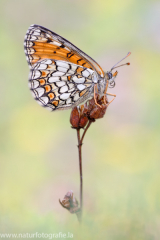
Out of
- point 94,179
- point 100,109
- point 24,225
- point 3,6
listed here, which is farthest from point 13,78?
point 24,225

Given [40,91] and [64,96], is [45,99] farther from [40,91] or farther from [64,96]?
[64,96]

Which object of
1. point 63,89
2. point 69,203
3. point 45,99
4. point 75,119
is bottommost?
point 69,203

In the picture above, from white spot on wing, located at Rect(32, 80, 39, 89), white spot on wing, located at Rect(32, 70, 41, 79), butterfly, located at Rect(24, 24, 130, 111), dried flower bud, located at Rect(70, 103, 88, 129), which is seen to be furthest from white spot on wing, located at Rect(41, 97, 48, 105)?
dried flower bud, located at Rect(70, 103, 88, 129)

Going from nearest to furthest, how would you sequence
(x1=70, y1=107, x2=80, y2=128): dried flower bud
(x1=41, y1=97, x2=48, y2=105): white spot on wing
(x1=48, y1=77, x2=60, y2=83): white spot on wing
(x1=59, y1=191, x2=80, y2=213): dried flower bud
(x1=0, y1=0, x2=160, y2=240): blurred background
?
(x1=0, y1=0, x2=160, y2=240): blurred background
(x1=59, y1=191, x2=80, y2=213): dried flower bud
(x1=70, y1=107, x2=80, y2=128): dried flower bud
(x1=41, y1=97, x2=48, y2=105): white spot on wing
(x1=48, y1=77, x2=60, y2=83): white spot on wing

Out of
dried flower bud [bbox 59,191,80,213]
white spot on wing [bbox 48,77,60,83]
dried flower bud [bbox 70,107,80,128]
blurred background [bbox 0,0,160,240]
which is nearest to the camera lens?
blurred background [bbox 0,0,160,240]

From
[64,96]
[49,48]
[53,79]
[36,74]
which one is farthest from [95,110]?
[49,48]

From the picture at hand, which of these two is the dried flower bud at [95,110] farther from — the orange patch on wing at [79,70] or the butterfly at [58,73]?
the orange patch on wing at [79,70]

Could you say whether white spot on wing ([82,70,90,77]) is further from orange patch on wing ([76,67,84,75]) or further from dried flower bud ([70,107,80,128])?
dried flower bud ([70,107,80,128])

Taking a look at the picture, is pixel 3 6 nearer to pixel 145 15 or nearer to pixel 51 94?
pixel 145 15
